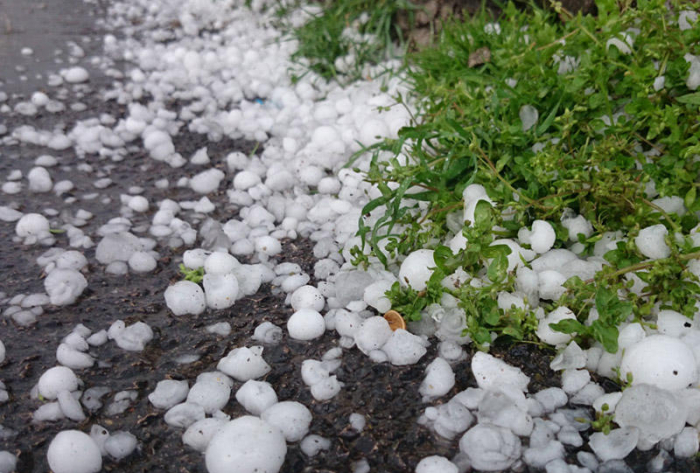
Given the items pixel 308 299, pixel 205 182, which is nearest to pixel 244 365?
pixel 308 299

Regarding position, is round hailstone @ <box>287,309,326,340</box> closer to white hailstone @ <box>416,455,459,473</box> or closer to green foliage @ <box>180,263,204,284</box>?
green foliage @ <box>180,263,204,284</box>

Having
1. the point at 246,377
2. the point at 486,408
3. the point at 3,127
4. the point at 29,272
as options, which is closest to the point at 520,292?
the point at 486,408

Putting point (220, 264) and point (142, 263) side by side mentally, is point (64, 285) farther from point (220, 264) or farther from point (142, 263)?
point (220, 264)

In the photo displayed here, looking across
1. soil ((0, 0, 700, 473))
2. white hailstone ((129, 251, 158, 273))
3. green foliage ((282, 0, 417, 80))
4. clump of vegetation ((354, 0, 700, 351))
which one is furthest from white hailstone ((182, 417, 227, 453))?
green foliage ((282, 0, 417, 80))

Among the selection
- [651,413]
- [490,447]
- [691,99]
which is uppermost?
[691,99]

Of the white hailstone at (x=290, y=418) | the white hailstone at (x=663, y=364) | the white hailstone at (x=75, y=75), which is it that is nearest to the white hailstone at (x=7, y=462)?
the white hailstone at (x=290, y=418)

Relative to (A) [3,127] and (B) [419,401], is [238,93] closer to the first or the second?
(A) [3,127]
